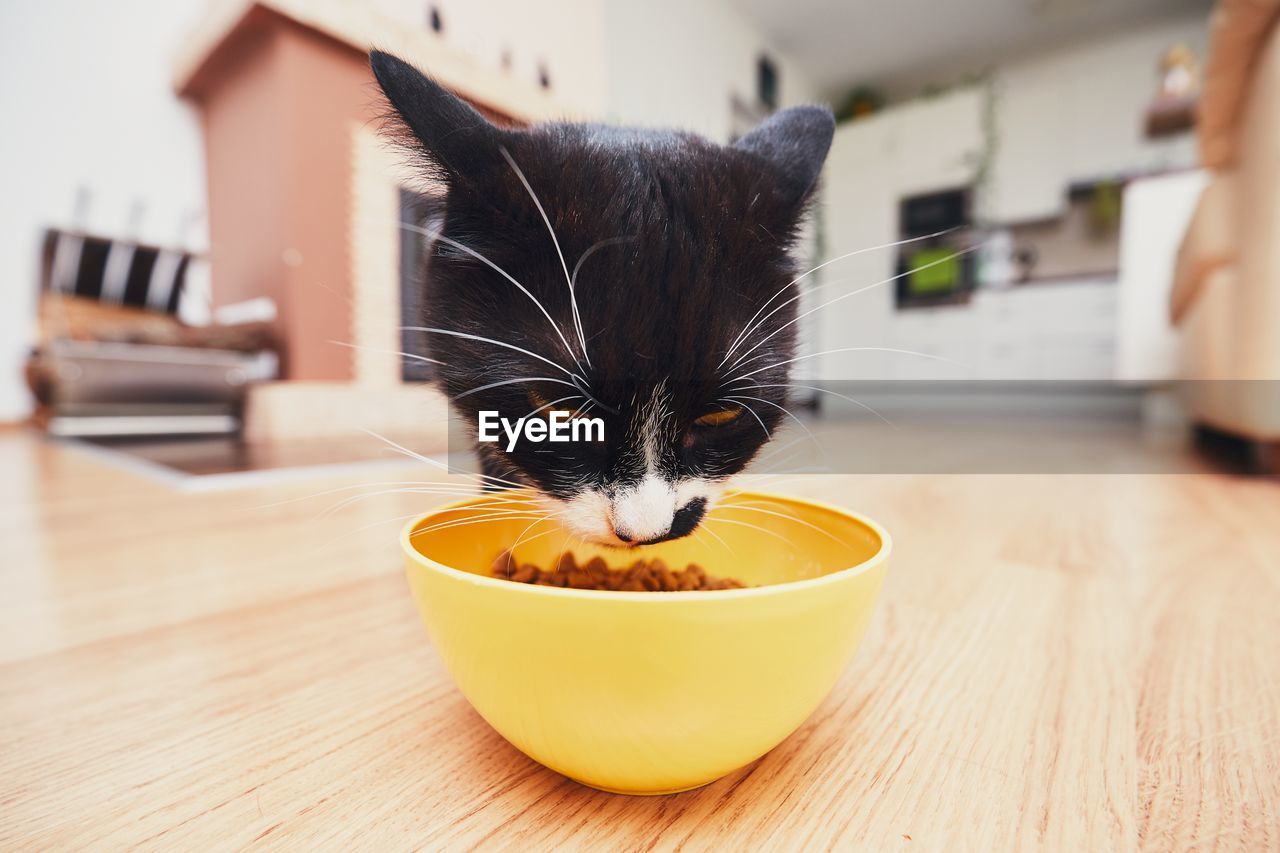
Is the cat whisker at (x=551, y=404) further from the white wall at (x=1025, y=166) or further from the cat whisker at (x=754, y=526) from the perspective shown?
the white wall at (x=1025, y=166)

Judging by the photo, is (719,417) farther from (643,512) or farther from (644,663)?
(644,663)

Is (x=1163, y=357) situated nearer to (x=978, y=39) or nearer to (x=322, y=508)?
(x=978, y=39)

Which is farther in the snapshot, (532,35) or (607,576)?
(532,35)

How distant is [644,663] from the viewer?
0.27 m

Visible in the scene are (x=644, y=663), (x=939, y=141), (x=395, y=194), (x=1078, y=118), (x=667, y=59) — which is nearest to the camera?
(x=644, y=663)

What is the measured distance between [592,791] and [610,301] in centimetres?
28

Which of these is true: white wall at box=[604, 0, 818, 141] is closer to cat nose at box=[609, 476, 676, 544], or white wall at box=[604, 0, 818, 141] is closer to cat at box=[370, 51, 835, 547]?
cat at box=[370, 51, 835, 547]

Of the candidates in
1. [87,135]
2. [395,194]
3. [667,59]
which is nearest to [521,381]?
[395,194]

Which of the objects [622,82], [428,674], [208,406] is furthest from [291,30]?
[428,674]

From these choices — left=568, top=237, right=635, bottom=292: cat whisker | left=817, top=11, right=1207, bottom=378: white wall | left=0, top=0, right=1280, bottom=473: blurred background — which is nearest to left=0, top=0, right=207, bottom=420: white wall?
left=0, top=0, right=1280, bottom=473: blurred background

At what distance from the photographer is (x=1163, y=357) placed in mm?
2842

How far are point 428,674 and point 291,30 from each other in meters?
2.89

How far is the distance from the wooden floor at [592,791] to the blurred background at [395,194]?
3.70ft

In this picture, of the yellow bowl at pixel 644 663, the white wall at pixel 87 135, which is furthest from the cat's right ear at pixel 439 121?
the white wall at pixel 87 135
